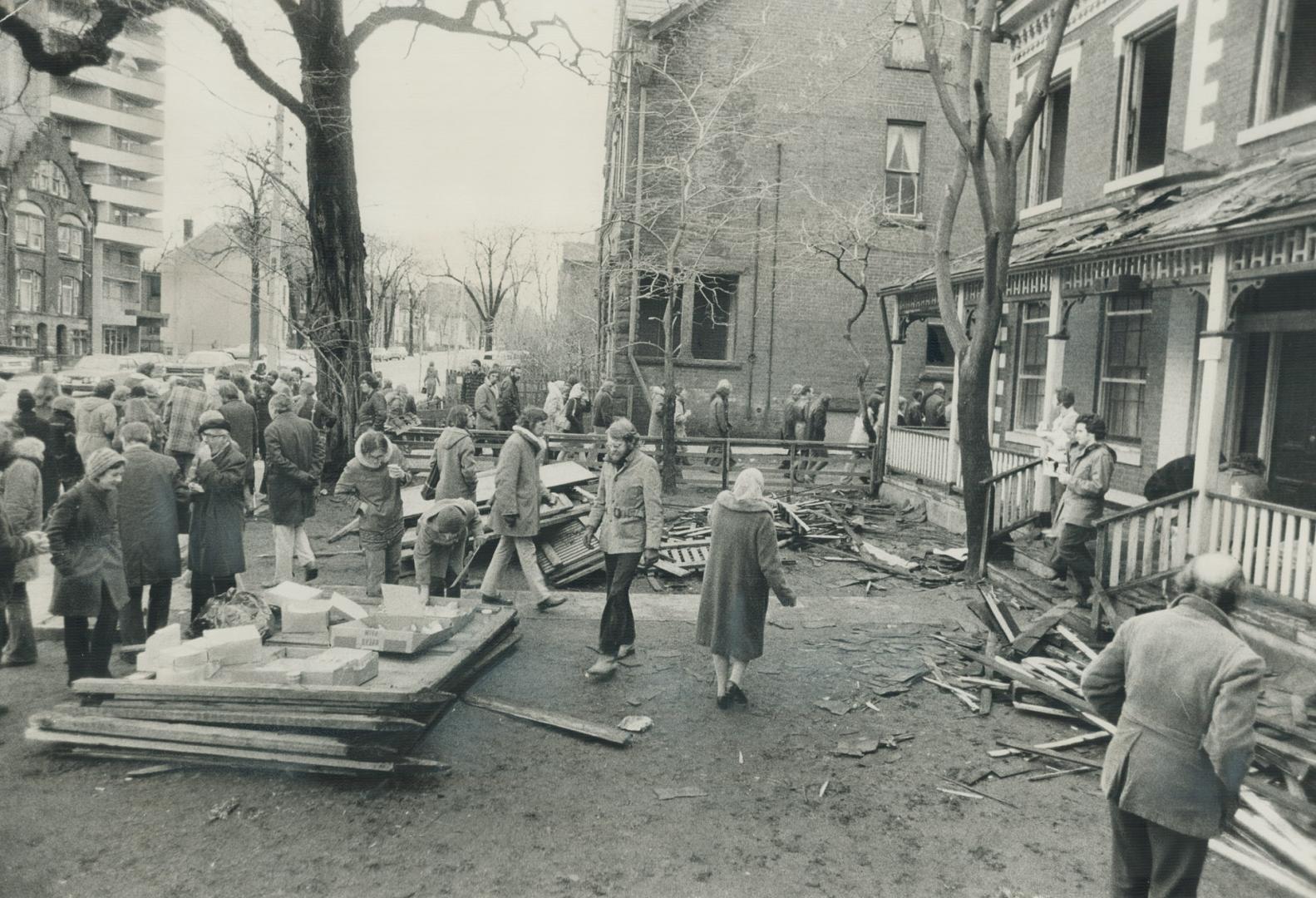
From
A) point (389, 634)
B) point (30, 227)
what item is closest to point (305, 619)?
point (389, 634)

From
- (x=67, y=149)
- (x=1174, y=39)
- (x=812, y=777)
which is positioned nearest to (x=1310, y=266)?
(x=812, y=777)

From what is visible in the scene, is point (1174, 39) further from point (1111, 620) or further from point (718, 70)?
point (718, 70)

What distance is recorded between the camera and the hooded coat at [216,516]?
7871 millimetres

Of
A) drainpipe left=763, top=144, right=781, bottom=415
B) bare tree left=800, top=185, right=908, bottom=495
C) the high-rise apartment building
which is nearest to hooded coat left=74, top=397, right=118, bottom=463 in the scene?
bare tree left=800, top=185, right=908, bottom=495

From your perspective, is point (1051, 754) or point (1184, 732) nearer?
point (1184, 732)

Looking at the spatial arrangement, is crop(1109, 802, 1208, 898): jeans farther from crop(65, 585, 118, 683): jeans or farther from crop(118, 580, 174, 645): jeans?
crop(118, 580, 174, 645): jeans

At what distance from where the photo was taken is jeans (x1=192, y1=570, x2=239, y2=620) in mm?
7988

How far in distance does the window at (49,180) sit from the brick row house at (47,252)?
5 centimetres

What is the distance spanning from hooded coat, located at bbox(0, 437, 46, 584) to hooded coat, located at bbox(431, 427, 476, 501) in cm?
339

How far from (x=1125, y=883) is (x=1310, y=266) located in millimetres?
5815

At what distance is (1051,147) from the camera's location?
16.1m

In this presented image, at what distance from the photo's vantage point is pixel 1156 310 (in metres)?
12.6

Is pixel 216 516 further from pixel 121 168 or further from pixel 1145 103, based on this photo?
pixel 121 168

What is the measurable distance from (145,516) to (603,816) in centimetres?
424
